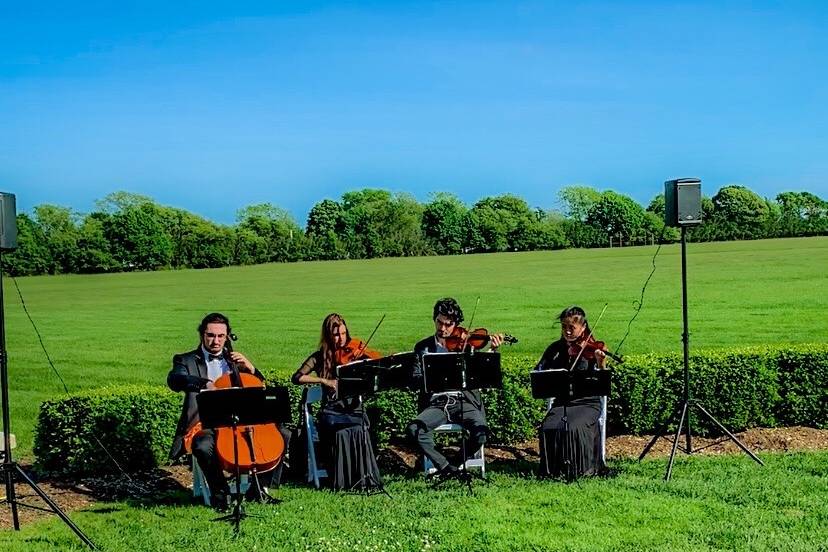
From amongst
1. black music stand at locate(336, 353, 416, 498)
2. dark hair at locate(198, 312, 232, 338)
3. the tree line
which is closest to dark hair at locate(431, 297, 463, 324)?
black music stand at locate(336, 353, 416, 498)

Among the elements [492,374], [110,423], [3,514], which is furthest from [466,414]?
[3,514]

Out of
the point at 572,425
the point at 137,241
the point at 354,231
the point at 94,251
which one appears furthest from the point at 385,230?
the point at 572,425

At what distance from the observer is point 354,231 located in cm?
7319

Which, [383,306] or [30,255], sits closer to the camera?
[383,306]

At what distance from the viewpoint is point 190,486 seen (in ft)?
27.2

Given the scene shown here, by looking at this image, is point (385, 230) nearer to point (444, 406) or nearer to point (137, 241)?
point (137, 241)

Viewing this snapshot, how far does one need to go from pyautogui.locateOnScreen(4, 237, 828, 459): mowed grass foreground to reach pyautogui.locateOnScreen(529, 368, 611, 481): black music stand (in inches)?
250

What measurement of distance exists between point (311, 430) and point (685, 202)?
4.16 metres

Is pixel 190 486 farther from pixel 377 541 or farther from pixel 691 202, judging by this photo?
pixel 691 202

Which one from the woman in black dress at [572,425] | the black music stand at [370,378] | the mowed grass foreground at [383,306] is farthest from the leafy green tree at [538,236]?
the black music stand at [370,378]

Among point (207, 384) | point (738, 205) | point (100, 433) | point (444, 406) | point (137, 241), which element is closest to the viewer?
point (207, 384)

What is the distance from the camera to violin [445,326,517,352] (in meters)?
8.16

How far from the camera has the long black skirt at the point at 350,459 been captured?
782 cm

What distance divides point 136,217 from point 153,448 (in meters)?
51.7
